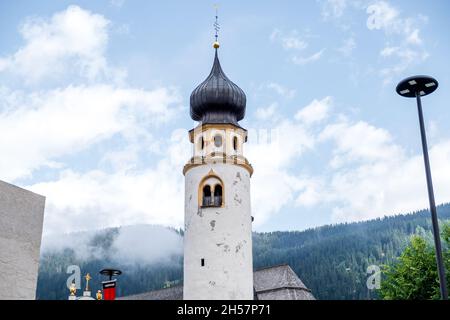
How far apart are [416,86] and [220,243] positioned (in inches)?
801

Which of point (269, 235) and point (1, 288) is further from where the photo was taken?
point (269, 235)

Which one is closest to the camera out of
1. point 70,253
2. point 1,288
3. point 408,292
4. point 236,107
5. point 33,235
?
point 1,288

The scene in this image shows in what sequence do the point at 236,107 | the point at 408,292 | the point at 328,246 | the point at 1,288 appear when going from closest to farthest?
the point at 1,288 → the point at 408,292 → the point at 236,107 → the point at 328,246

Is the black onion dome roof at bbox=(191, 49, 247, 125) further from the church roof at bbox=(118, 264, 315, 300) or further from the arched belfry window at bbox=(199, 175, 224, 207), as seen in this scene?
the church roof at bbox=(118, 264, 315, 300)

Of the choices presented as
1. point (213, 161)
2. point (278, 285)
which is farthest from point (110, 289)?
point (278, 285)

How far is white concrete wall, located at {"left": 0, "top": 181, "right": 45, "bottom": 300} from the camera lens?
40.6 ft

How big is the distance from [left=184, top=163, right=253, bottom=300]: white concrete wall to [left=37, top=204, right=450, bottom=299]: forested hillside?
251 ft

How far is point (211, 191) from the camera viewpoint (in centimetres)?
3731

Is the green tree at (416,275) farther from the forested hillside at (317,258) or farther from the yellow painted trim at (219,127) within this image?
the forested hillside at (317,258)

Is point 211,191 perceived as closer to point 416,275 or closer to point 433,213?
point 416,275
